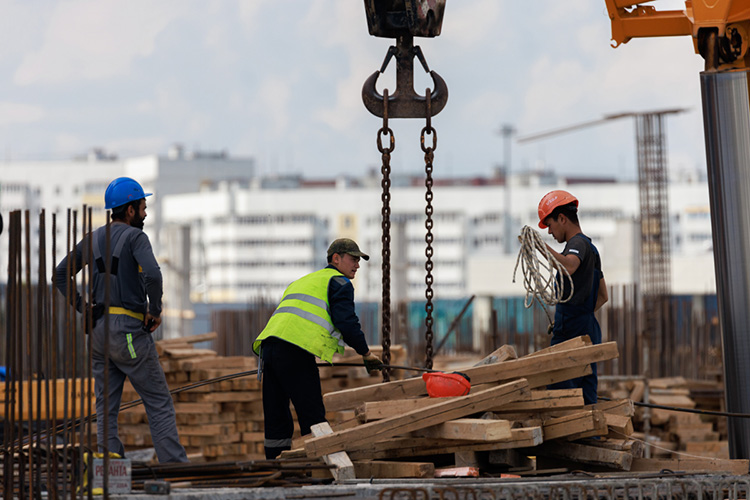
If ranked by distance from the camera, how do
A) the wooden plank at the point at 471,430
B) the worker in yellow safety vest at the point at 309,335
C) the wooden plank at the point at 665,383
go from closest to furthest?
the wooden plank at the point at 471,430 < the worker in yellow safety vest at the point at 309,335 < the wooden plank at the point at 665,383

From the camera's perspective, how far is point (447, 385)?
6.50 metres

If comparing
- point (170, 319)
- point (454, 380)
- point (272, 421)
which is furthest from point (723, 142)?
point (170, 319)

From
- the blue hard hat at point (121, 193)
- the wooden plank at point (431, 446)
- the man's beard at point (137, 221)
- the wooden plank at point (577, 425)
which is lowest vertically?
the wooden plank at point (431, 446)

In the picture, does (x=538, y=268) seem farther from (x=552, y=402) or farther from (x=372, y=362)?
(x=372, y=362)

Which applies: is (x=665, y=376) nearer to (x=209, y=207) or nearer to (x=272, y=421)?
(x=272, y=421)

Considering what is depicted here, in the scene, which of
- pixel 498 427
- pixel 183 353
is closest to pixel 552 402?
pixel 498 427

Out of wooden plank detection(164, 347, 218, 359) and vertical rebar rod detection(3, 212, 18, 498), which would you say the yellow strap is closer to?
vertical rebar rod detection(3, 212, 18, 498)

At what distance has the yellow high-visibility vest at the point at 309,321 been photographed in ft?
23.5

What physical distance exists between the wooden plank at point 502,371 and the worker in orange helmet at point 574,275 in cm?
55

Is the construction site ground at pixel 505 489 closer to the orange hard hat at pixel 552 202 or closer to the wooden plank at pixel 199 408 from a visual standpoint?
the orange hard hat at pixel 552 202

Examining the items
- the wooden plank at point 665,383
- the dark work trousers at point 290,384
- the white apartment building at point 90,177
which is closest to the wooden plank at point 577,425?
the dark work trousers at point 290,384

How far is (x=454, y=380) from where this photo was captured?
6.50m

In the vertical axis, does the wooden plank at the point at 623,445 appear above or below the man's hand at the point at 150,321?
below

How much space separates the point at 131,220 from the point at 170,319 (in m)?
43.2
